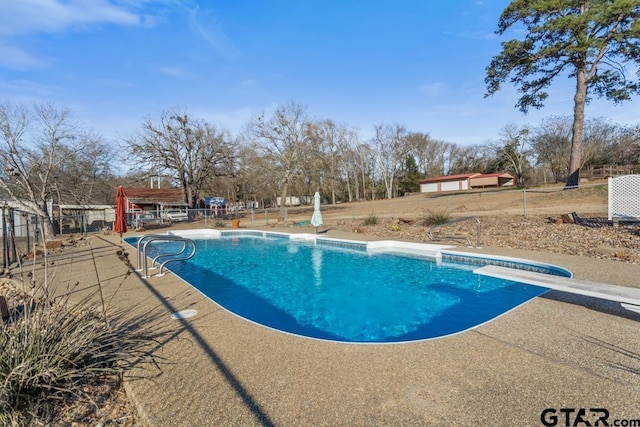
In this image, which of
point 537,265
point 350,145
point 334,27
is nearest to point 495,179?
point 350,145

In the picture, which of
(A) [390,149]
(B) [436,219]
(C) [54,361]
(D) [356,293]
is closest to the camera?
(C) [54,361]

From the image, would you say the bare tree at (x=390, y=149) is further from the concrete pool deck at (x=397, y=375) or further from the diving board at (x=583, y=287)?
the concrete pool deck at (x=397, y=375)

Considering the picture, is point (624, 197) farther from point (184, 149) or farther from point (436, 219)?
point (184, 149)

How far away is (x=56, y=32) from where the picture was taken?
428 inches

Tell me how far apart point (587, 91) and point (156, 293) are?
22366 mm

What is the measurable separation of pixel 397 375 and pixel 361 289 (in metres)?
4.38

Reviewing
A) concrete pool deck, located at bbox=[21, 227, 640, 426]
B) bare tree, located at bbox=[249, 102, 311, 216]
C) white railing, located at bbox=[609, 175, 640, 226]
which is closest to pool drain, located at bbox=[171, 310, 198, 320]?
concrete pool deck, located at bbox=[21, 227, 640, 426]

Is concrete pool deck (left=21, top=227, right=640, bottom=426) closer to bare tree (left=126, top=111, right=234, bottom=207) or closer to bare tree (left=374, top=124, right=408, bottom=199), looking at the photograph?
bare tree (left=126, top=111, right=234, bottom=207)

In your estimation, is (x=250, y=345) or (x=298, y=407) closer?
(x=298, y=407)

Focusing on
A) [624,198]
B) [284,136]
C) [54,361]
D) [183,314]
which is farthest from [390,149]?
[54,361]

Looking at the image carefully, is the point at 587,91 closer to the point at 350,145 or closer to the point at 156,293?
the point at 156,293

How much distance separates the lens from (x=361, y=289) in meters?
6.98

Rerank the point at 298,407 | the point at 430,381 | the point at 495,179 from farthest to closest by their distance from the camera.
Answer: the point at 495,179 < the point at 430,381 < the point at 298,407

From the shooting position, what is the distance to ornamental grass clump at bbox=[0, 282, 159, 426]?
2172mm
